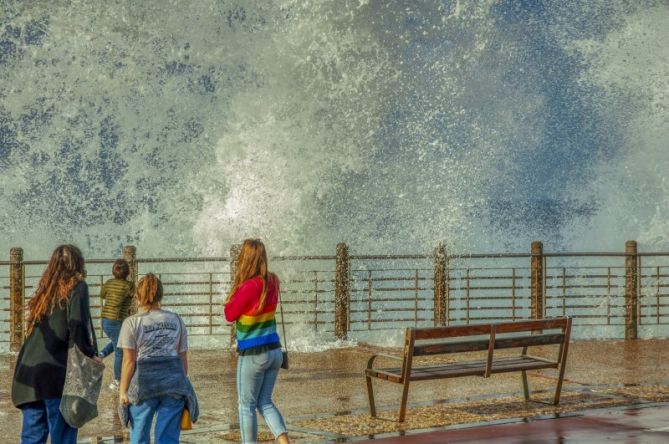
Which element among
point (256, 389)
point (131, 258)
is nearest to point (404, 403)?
point (256, 389)

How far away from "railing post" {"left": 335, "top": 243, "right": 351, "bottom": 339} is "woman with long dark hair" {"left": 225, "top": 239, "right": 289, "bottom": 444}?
8.91 m

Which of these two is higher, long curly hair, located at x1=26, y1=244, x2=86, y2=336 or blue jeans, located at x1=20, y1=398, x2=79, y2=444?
long curly hair, located at x1=26, y1=244, x2=86, y2=336

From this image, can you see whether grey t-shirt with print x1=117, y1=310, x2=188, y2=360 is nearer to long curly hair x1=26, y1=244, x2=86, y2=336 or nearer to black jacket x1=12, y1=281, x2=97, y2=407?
black jacket x1=12, y1=281, x2=97, y2=407

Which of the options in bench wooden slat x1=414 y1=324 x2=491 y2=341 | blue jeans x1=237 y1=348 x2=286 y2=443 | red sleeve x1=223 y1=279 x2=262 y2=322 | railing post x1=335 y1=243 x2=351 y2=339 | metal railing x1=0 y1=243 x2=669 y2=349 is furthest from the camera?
metal railing x1=0 y1=243 x2=669 y2=349

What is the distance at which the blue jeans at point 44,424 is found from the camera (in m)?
7.07

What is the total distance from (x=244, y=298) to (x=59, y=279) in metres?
1.28

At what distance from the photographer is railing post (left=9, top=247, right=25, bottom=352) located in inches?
643

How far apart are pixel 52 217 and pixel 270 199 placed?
16084mm

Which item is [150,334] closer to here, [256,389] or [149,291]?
[149,291]

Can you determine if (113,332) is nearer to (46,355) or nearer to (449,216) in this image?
(46,355)

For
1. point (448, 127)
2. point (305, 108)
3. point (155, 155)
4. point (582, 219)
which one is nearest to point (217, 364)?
point (305, 108)

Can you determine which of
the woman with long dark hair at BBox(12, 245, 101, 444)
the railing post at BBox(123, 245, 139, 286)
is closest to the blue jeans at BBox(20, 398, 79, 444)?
the woman with long dark hair at BBox(12, 245, 101, 444)

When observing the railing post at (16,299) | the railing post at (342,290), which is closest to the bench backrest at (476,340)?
the railing post at (342,290)

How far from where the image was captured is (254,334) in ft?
25.4
